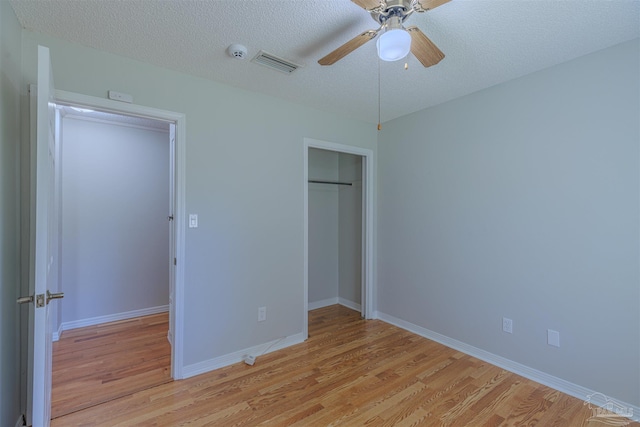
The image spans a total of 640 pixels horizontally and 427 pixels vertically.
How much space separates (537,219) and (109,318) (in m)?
4.68

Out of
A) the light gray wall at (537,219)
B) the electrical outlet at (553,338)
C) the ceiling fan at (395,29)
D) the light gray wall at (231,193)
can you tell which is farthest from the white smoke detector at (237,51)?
the electrical outlet at (553,338)

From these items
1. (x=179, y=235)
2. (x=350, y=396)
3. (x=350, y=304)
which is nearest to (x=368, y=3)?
(x=179, y=235)

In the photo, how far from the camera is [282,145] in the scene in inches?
119

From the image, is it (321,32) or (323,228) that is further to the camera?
(323,228)

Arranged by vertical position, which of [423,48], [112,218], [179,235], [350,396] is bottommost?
[350,396]

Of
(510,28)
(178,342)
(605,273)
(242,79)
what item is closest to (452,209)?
(605,273)

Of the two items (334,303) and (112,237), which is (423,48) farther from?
(112,237)

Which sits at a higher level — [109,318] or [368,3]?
[368,3]

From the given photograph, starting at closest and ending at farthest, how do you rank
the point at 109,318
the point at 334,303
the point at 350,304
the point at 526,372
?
the point at 526,372 < the point at 109,318 < the point at 350,304 < the point at 334,303

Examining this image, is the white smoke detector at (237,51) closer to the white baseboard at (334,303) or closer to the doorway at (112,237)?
the doorway at (112,237)

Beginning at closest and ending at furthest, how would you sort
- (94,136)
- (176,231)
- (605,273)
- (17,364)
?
1. (17,364)
2. (605,273)
3. (176,231)
4. (94,136)

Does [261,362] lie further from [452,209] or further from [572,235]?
[572,235]

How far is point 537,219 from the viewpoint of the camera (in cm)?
245

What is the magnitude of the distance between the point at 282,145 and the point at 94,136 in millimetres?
2377
